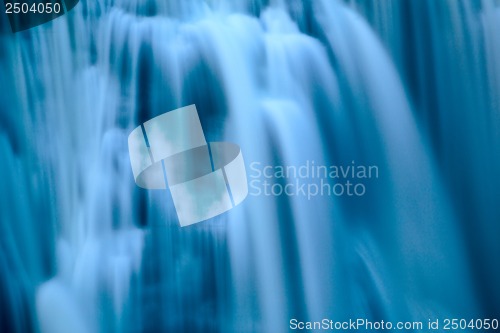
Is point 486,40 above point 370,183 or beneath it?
above

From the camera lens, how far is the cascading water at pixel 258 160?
195 cm

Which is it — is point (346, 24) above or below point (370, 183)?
above

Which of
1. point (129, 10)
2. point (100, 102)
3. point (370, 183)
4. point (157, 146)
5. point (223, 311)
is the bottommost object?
point (223, 311)

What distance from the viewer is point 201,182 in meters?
1.94

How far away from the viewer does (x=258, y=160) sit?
1.95 metres

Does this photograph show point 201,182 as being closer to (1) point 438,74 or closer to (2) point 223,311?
(2) point 223,311

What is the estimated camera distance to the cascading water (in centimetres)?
195

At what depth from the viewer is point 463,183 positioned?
1.96m

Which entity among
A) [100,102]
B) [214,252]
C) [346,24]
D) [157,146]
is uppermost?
[346,24]

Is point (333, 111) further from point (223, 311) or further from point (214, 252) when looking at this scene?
point (223, 311)

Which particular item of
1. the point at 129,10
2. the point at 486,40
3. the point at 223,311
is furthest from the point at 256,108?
the point at 486,40

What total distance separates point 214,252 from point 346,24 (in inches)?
33.9

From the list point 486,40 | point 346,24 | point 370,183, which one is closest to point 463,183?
point 370,183

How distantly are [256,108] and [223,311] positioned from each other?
670 millimetres
